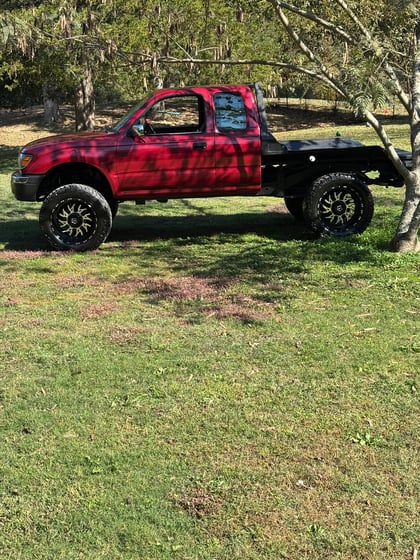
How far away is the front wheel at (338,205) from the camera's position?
8516 millimetres

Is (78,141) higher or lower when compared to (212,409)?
higher

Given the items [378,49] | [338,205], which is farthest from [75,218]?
[378,49]

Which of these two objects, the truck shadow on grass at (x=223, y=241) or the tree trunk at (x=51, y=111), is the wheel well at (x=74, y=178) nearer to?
the truck shadow on grass at (x=223, y=241)

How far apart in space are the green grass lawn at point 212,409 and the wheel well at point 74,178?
141 cm

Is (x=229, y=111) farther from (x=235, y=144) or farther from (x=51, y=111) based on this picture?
(x=51, y=111)

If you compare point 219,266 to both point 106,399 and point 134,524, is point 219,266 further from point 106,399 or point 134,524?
point 134,524

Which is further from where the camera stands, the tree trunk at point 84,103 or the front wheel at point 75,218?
the tree trunk at point 84,103

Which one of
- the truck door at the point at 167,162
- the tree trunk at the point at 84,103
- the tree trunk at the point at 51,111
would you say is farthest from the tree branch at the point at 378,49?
the tree trunk at the point at 51,111

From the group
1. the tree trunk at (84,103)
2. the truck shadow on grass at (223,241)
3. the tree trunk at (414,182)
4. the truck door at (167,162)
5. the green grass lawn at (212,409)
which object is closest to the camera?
the green grass lawn at (212,409)

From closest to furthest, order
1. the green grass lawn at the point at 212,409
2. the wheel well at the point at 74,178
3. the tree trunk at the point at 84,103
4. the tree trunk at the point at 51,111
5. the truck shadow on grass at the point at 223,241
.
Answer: the green grass lawn at the point at 212,409, the truck shadow on grass at the point at 223,241, the wheel well at the point at 74,178, the tree trunk at the point at 84,103, the tree trunk at the point at 51,111

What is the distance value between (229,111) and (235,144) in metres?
0.48

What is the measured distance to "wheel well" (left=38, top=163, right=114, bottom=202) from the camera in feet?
27.8

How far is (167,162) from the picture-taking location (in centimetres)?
837

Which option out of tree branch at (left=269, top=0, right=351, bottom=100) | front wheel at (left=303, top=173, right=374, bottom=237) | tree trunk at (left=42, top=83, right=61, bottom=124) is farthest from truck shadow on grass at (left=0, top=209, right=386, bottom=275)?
tree trunk at (left=42, top=83, right=61, bottom=124)
